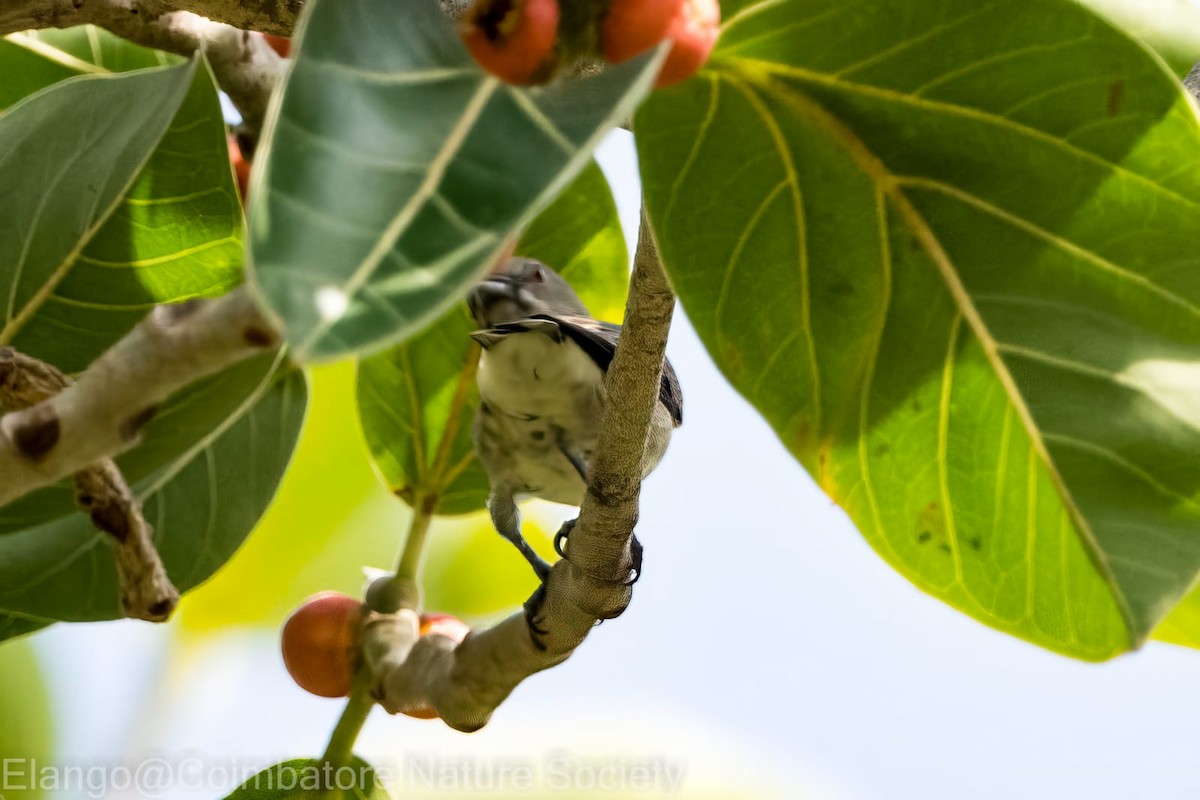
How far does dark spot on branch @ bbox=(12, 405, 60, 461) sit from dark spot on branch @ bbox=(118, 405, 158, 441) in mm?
45

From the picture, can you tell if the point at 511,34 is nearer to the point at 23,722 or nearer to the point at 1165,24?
the point at 1165,24

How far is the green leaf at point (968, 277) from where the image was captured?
0.99 metres

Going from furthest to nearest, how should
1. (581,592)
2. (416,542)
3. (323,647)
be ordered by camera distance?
(416,542)
(323,647)
(581,592)

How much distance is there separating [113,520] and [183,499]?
1.82ft

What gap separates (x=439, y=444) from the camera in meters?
1.95

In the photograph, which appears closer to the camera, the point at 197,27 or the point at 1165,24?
the point at 1165,24

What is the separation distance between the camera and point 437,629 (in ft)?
5.46

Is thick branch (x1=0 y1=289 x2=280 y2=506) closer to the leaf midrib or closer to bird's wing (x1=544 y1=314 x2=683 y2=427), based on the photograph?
the leaf midrib

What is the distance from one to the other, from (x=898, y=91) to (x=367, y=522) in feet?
5.86

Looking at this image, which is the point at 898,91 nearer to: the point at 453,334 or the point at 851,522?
the point at 851,522

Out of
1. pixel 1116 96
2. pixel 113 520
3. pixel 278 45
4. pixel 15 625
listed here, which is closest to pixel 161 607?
pixel 113 520

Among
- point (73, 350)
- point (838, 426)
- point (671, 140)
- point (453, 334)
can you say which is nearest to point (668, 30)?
point (671, 140)

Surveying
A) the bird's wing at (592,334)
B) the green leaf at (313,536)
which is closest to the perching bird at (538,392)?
the bird's wing at (592,334)

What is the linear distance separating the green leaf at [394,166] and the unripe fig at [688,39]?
5 centimetres
